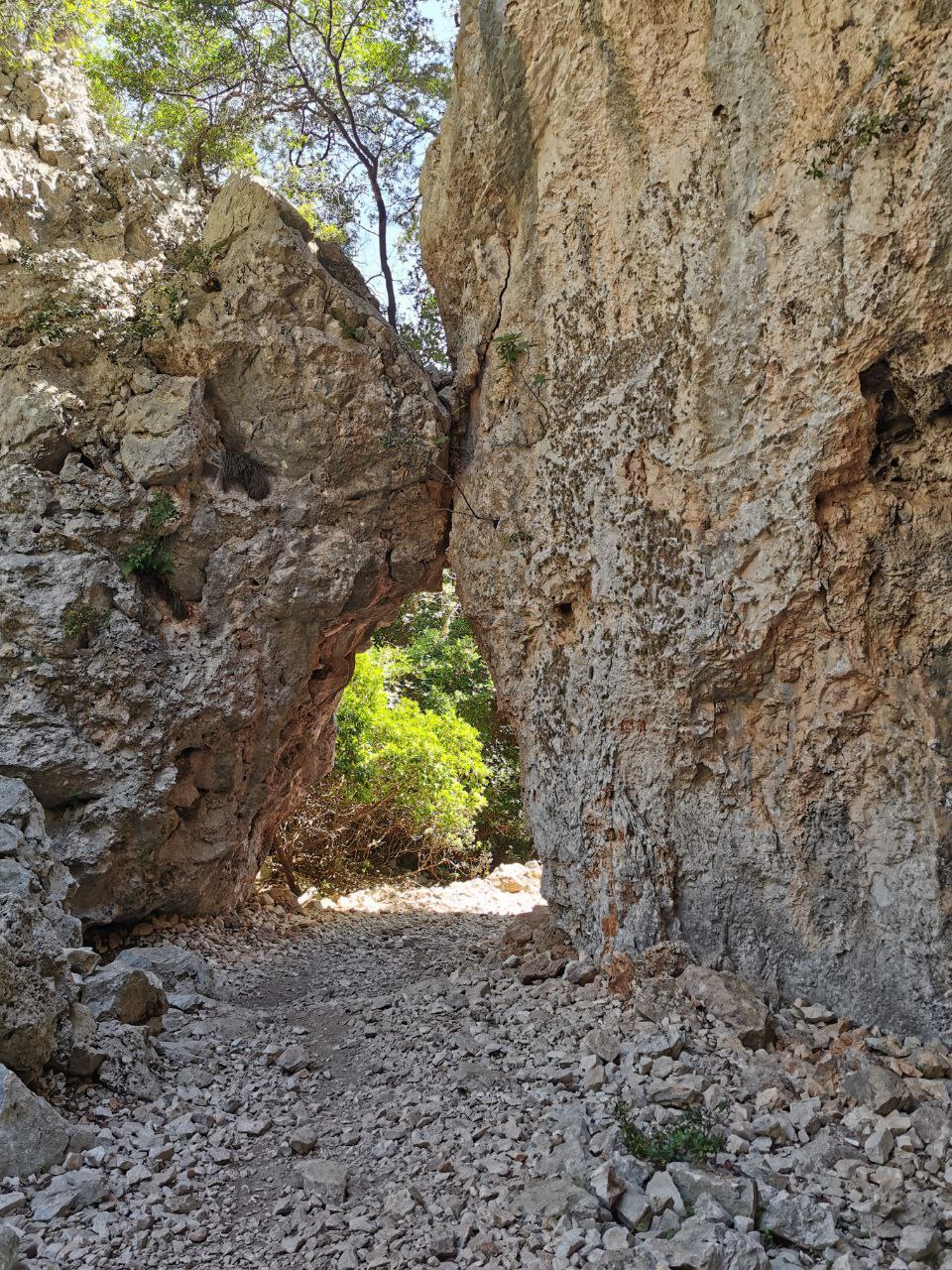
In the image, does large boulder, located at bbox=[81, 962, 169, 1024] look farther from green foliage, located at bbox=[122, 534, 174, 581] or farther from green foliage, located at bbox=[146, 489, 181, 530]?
green foliage, located at bbox=[146, 489, 181, 530]

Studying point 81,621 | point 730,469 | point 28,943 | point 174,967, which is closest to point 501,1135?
point 28,943

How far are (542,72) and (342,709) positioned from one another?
7.96 meters

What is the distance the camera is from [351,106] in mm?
11383

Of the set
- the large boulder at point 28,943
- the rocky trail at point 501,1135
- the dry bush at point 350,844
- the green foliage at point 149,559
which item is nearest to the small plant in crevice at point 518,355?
the green foliage at point 149,559

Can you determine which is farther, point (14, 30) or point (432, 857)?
point (432, 857)

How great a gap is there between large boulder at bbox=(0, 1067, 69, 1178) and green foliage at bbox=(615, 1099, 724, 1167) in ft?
9.01

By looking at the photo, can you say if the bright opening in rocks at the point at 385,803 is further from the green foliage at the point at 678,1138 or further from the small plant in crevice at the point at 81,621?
the green foliage at the point at 678,1138

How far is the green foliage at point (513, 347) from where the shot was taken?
737 cm

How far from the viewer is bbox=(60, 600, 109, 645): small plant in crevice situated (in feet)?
23.3

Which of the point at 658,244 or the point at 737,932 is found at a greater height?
the point at 658,244

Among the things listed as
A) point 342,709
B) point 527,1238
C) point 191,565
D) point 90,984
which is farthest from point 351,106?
point 527,1238

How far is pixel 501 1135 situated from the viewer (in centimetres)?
438

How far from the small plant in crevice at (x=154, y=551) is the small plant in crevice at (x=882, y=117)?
228 inches

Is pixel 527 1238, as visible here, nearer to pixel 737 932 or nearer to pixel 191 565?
pixel 737 932
